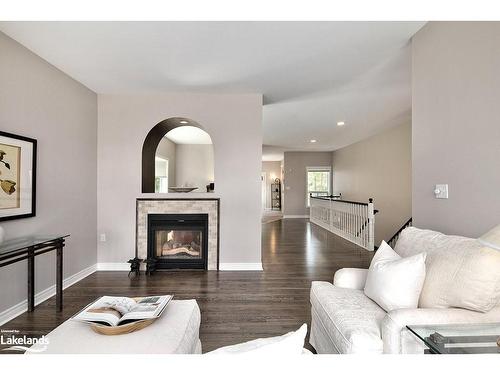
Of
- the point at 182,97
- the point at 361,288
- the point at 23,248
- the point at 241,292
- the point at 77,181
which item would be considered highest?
the point at 182,97

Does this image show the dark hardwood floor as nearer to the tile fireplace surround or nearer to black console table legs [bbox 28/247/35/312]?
black console table legs [bbox 28/247/35/312]

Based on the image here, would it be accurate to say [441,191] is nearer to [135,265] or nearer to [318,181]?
[135,265]

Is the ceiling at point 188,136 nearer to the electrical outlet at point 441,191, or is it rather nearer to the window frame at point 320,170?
the electrical outlet at point 441,191

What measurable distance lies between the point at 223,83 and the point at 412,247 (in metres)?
2.80

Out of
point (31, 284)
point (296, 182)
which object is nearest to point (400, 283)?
point (31, 284)

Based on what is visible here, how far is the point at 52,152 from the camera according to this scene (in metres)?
2.94

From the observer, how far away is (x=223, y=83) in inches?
135

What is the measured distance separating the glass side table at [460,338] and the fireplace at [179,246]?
3125mm

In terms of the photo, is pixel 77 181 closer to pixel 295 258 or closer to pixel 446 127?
pixel 295 258

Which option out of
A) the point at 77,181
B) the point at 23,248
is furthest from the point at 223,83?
the point at 23,248

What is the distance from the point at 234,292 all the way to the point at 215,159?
71.8 inches

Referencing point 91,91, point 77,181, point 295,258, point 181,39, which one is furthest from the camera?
point 295,258

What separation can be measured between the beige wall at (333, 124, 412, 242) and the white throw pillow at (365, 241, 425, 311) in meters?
5.24

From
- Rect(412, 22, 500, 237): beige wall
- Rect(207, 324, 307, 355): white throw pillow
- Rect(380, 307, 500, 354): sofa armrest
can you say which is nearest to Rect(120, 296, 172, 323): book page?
Rect(207, 324, 307, 355): white throw pillow
